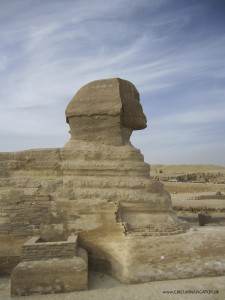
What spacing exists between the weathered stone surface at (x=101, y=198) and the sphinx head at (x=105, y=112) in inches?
1.3

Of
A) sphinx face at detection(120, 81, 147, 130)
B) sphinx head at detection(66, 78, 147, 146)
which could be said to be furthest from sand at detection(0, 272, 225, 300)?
sphinx face at detection(120, 81, 147, 130)

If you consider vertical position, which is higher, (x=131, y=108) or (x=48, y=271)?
(x=131, y=108)

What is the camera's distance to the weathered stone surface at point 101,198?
796cm

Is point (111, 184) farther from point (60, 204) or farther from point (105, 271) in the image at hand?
point (105, 271)

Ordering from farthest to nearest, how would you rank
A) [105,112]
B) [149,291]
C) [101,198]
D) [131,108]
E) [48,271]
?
[131,108] → [105,112] → [101,198] → [48,271] → [149,291]

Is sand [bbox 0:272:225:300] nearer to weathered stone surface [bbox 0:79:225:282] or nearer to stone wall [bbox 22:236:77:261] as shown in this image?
weathered stone surface [bbox 0:79:225:282]

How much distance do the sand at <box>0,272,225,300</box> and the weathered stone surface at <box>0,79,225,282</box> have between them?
0.83 feet

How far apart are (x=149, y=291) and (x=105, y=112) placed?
5436 millimetres

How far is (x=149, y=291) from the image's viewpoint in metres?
7.05

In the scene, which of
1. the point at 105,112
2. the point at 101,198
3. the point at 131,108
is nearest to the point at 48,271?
the point at 101,198

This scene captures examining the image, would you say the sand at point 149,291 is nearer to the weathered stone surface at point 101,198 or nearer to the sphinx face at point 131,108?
the weathered stone surface at point 101,198

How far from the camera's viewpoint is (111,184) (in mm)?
9039

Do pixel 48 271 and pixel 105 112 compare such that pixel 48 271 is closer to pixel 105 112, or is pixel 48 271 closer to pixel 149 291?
pixel 149 291

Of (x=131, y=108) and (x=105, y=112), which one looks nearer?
(x=105, y=112)
